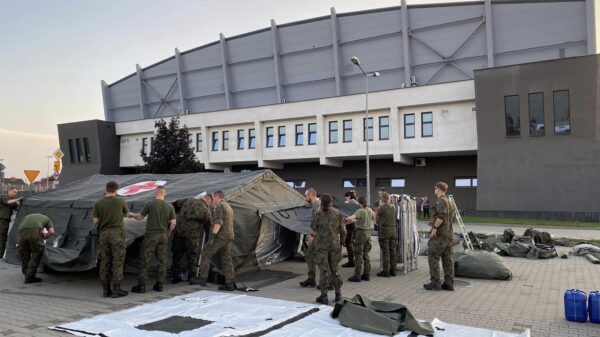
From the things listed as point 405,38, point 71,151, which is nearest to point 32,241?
point 405,38

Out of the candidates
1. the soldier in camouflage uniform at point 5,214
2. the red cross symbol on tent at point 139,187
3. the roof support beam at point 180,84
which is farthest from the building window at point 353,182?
the soldier in camouflage uniform at point 5,214

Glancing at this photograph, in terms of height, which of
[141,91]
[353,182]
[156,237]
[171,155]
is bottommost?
[353,182]

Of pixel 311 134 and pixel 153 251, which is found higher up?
pixel 311 134

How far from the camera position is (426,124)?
31688 millimetres

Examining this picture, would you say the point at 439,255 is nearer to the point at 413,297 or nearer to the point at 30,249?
the point at 413,297

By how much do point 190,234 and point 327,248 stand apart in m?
2.99

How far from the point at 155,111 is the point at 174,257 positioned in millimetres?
49184

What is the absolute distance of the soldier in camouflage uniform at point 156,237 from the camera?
8.34 m

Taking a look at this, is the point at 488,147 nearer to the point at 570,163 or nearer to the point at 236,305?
the point at 570,163

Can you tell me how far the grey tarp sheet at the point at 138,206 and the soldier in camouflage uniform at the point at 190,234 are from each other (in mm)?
746

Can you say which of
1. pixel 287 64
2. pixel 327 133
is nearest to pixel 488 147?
pixel 327 133

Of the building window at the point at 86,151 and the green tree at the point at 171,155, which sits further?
the building window at the point at 86,151

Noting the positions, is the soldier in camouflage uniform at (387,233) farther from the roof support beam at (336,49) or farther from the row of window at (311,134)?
the roof support beam at (336,49)

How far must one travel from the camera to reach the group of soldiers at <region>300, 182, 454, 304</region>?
7.66 metres
